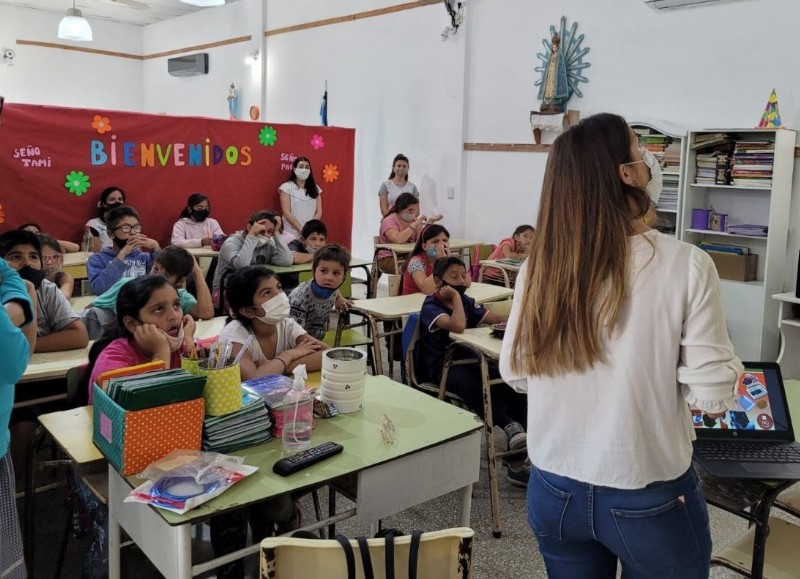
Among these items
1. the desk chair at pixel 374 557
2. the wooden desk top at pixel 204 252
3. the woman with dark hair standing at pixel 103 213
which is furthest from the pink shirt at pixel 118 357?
the woman with dark hair standing at pixel 103 213

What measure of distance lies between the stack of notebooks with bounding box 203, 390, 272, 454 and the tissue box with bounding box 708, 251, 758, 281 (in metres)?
4.20

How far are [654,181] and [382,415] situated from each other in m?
1.05

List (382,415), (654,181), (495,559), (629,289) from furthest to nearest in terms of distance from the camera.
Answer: (495,559)
(382,415)
(654,181)
(629,289)

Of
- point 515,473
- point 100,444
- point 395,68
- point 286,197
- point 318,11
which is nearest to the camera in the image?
point 100,444

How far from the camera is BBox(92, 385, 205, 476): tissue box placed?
162 centimetres

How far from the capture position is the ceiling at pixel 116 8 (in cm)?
1091

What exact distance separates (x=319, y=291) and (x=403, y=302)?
26.3 inches

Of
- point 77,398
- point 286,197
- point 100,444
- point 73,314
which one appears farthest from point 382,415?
Answer: point 286,197

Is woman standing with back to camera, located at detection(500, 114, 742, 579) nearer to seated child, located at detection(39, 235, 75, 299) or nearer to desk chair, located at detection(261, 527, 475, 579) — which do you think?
desk chair, located at detection(261, 527, 475, 579)

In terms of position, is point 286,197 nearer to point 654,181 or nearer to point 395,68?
point 395,68

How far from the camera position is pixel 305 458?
1.76 m

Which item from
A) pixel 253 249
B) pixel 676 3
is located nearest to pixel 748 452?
pixel 253 249

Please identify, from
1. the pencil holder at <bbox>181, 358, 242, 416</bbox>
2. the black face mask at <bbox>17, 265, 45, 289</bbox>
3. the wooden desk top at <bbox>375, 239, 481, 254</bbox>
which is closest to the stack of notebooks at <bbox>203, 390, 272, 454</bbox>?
the pencil holder at <bbox>181, 358, 242, 416</bbox>

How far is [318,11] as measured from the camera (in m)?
9.16
